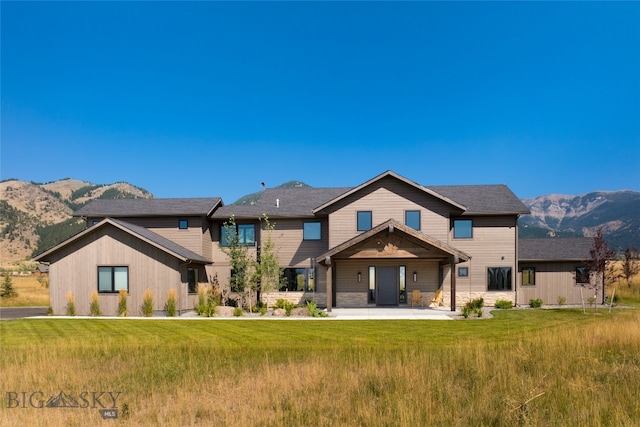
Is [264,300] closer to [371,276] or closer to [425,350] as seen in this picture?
[371,276]

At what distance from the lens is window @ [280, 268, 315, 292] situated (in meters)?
27.7

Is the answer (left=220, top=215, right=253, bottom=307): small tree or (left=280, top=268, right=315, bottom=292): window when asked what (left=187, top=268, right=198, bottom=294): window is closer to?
(left=220, top=215, right=253, bottom=307): small tree

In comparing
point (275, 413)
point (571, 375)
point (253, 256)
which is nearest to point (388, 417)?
point (275, 413)

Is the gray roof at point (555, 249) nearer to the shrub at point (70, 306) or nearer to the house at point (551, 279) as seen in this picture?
the house at point (551, 279)

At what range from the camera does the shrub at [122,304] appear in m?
23.1

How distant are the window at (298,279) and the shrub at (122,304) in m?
8.72

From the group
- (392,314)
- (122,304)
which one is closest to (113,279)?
(122,304)

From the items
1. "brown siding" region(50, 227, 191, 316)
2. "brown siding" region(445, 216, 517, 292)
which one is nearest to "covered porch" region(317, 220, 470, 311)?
"brown siding" region(445, 216, 517, 292)

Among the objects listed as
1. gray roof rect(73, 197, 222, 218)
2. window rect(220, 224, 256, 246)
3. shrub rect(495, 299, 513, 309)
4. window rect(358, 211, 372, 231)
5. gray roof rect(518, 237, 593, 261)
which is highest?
gray roof rect(73, 197, 222, 218)

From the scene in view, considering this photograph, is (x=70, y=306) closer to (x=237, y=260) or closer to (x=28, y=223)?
(x=237, y=260)

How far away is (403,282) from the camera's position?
26.6 m

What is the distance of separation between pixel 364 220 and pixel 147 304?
12.4 metres

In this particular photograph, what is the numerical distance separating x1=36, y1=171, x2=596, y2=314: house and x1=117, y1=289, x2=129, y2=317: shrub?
1.70 ft

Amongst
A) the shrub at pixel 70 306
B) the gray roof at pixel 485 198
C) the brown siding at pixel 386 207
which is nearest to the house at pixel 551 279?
the gray roof at pixel 485 198
